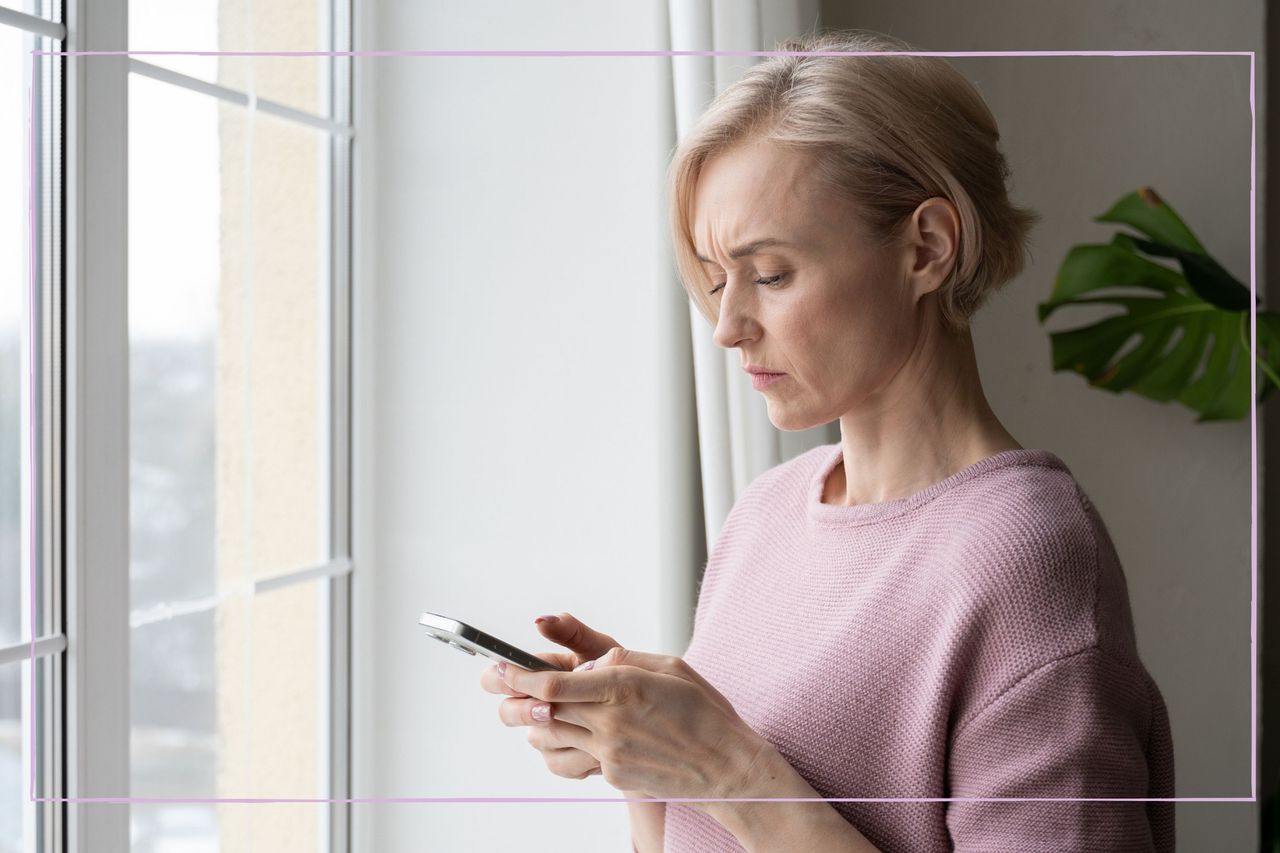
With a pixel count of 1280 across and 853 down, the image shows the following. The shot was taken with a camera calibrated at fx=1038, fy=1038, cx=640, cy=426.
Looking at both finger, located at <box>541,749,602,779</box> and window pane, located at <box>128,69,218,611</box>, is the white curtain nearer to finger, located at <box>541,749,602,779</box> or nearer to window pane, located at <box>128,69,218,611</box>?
finger, located at <box>541,749,602,779</box>

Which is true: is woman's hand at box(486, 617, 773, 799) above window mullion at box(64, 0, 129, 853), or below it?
below

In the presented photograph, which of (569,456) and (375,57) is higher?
(375,57)

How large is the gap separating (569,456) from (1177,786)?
0.43 m

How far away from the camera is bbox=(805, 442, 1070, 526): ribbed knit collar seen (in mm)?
605

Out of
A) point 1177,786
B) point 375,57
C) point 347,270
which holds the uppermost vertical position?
point 375,57

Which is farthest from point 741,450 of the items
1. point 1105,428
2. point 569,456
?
Answer: point 1105,428

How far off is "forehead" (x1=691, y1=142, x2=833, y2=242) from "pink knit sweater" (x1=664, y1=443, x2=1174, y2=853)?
0.48 feet

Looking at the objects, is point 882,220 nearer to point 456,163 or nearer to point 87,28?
point 456,163

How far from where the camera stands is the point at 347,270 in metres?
0.66

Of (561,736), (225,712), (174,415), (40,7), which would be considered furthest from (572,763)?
(40,7)

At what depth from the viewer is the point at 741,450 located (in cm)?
67

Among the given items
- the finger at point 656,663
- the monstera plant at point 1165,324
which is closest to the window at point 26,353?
the finger at point 656,663

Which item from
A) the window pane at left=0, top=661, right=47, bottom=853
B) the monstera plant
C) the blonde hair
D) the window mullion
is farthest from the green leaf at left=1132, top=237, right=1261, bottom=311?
the window pane at left=0, top=661, right=47, bottom=853

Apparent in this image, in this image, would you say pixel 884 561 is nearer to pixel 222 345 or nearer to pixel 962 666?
pixel 962 666
